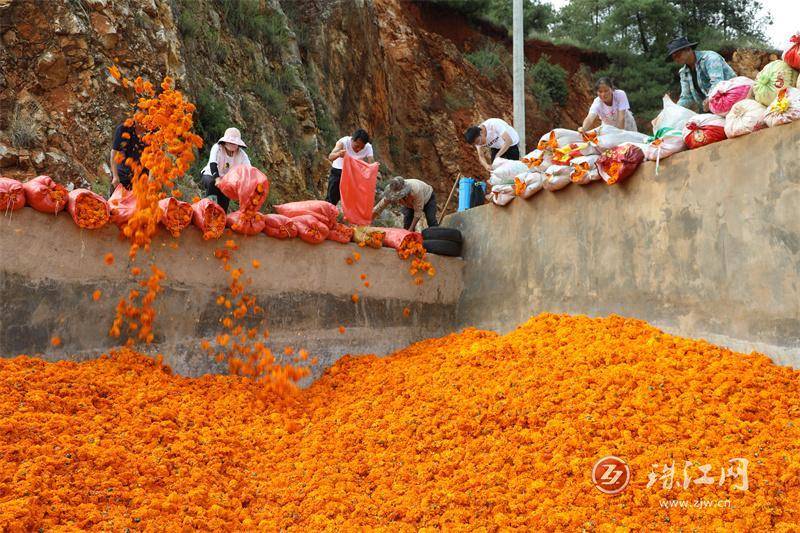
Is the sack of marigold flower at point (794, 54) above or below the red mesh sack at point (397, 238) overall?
above

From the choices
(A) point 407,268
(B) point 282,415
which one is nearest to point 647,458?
(B) point 282,415

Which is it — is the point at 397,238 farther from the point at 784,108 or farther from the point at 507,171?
the point at 784,108

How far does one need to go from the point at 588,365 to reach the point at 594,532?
1.37m

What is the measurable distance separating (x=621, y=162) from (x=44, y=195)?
372 cm

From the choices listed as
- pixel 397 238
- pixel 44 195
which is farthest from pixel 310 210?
pixel 44 195

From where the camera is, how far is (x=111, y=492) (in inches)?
121

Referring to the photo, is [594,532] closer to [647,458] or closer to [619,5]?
[647,458]

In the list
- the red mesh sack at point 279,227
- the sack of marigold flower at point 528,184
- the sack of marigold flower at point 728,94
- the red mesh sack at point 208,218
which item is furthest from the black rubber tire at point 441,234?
the sack of marigold flower at point 728,94

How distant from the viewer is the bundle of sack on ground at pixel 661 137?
3883mm

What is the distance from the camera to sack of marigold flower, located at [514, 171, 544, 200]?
5.30 metres

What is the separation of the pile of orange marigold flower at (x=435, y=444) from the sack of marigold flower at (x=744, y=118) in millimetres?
1264

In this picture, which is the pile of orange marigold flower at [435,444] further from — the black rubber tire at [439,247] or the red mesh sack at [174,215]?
the black rubber tire at [439,247]

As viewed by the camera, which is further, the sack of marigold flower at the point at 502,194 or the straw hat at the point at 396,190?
the straw hat at the point at 396,190

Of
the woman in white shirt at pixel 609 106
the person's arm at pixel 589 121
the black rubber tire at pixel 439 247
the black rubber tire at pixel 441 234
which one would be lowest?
the black rubber tire at pixel 439 247
